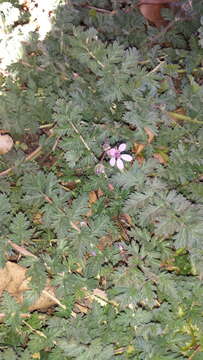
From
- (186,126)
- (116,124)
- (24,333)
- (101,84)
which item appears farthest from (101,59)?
(24,333)

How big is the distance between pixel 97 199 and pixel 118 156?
363 millimetres

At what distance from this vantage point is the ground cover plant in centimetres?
242

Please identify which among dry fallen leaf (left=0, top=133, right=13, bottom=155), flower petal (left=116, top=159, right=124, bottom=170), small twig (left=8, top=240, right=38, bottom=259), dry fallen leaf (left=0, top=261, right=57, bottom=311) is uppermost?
flower petal (left=116, top=159, right=124, bottom=170)

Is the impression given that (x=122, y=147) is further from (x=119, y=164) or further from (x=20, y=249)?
(x=20, y=249)

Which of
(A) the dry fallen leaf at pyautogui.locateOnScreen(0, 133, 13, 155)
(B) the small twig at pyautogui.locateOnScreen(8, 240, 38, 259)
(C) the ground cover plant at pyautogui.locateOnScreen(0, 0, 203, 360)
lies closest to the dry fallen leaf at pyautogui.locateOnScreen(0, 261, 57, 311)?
(C) the ground cover plant at pyautogui.locateOnScreen(0, 0, 203, 360)

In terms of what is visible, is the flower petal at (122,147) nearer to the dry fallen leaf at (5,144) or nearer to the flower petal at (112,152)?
the flower petal at (112,152)

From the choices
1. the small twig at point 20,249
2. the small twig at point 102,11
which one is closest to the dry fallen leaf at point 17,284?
the small twig at point 20,249

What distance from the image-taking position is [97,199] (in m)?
2.85

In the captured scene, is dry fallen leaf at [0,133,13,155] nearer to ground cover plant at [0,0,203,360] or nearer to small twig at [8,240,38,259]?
ground cover plant at [0,0,203,360]

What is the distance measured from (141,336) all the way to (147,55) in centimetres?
160

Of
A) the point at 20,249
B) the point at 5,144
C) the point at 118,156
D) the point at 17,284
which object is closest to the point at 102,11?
the point at 5,144

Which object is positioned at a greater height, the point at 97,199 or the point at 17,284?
the point at 97,199

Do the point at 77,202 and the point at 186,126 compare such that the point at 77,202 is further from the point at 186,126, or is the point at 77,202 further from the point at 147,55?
the point at 147,55

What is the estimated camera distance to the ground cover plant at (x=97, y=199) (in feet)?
7.95
